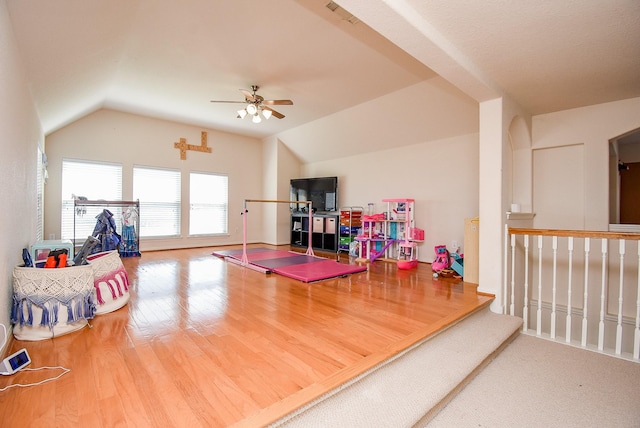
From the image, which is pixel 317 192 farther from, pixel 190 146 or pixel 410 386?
pixel 410 386

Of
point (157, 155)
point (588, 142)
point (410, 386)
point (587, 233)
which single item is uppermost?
point (157, 155)

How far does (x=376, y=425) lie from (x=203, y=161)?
667cm

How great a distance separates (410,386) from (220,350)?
1.23 metres

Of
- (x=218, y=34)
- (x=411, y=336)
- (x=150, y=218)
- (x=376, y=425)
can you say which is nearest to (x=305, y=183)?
(x=150, y=218)

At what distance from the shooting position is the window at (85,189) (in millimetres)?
5250

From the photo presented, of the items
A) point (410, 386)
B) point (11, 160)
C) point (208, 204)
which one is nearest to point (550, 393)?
point (410, 386)

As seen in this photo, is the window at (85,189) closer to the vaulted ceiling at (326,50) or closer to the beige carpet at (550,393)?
the vaulted ceiling at (326,50)

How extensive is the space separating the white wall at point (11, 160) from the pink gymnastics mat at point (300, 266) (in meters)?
2.59

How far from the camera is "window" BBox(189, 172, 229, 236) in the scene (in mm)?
6762

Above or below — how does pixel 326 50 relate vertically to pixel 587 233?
above

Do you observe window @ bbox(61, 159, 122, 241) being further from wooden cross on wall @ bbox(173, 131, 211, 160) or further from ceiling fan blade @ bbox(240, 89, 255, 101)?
ceiling fan blade @ bbox(240, 89, 255, 101)

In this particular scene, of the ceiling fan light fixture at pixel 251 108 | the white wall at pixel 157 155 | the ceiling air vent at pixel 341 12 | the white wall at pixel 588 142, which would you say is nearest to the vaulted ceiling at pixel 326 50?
the ceiling air vent at pixel 341 12

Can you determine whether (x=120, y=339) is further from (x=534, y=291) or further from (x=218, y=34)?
(x=534, y=291)

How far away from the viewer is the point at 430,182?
528cm
